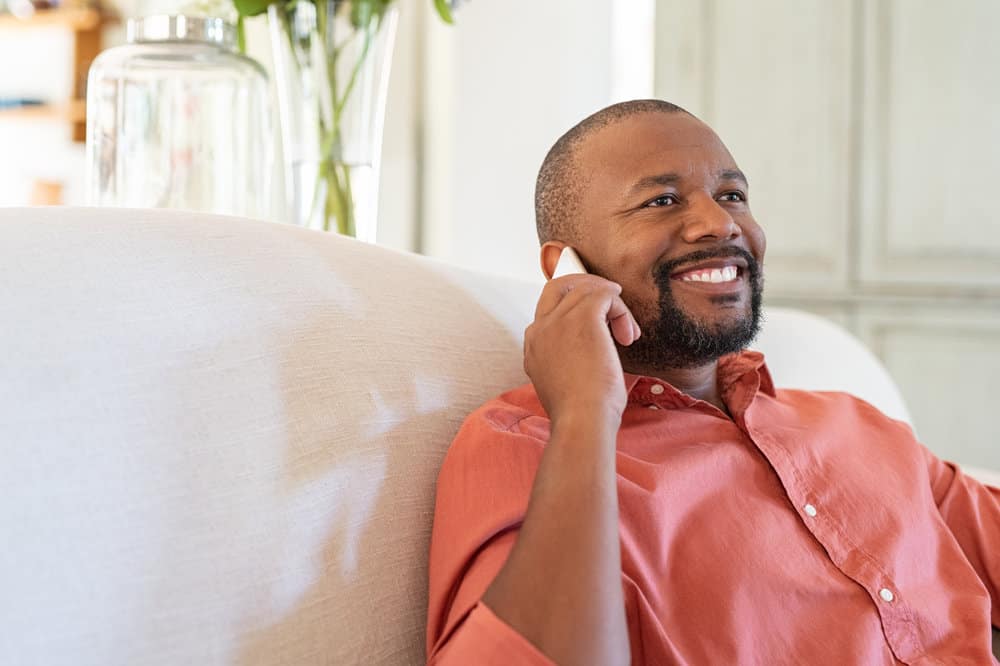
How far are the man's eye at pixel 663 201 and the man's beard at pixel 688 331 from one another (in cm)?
8

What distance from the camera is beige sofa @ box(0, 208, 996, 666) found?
27.6 inches

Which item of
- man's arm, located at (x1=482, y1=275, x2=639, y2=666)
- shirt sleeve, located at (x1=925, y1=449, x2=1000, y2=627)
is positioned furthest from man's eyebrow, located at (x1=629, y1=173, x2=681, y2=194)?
shirt sleeve, located at (x1=925, y1=449, x2=1000, y2=627)

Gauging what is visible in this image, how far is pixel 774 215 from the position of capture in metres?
3.11

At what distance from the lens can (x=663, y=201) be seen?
117 cm

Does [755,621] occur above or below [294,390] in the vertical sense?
below

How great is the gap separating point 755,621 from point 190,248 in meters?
0.58

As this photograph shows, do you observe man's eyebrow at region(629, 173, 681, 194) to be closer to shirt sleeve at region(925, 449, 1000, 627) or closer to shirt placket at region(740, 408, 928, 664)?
shirt placket at region(740, 408, 928, 664)

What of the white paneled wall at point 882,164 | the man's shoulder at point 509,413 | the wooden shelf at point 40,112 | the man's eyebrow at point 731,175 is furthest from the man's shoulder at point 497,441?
the wooden shelf at point 40,112

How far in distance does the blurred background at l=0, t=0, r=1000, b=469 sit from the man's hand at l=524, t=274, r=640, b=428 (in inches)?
66.4

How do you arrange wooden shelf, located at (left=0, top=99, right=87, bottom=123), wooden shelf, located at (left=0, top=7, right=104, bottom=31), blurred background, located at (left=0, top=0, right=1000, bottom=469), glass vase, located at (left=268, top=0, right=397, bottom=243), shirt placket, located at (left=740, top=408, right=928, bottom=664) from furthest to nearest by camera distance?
1. wooden shelf, located at (left=0, top=99, right=87, bottom=123)
2. wooden shelf, located at (left=0, top=7, right=104, bottom=31)
3. blurred background, located at (left=0, top=0, right=1000, bottom=469)
4. glass vase, located at (left=268, top=0, right=397, bottom=243)
5. shirt placket, located at (left=740, top=408, right=928, bottom=664)

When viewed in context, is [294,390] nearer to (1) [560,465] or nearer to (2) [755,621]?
(1) [560,465]

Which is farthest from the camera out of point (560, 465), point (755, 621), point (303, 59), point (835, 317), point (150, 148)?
point (835, 317)

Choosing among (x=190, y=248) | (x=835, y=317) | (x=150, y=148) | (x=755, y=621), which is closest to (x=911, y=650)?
(x=755, y=621)

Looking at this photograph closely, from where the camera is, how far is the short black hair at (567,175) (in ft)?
4.00
